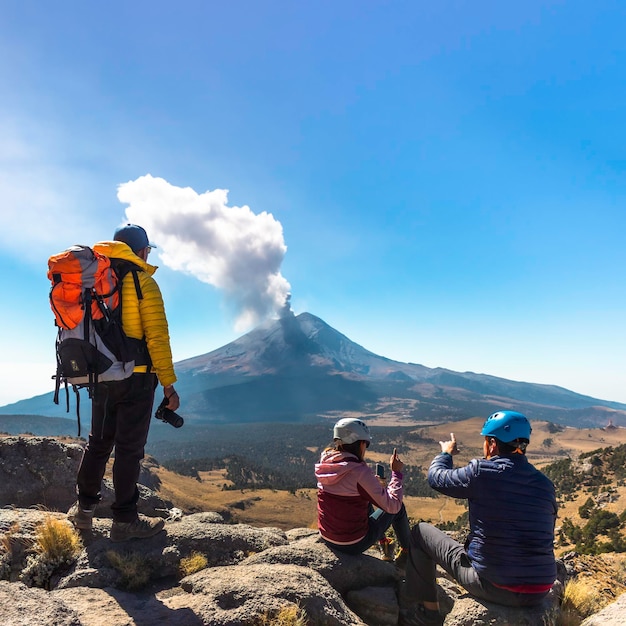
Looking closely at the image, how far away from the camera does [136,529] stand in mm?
4312

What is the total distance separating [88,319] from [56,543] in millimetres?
2395

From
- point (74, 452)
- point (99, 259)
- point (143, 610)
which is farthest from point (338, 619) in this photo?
point (74, 452)

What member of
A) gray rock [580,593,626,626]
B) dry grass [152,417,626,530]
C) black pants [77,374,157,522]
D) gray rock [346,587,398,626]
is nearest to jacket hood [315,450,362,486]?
gray rock [346,587,398,626]

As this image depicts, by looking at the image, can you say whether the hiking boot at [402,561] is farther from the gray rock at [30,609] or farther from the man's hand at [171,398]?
the gray rock at [30,609]

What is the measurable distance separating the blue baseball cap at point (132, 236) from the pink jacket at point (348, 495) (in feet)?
9.59

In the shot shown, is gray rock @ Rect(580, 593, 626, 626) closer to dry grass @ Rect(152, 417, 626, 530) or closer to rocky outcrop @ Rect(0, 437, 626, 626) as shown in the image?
rocky outcrop @ Rect(0, 437, 626, 626)

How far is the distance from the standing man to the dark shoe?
113 inches

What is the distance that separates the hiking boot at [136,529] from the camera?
13.7 ft

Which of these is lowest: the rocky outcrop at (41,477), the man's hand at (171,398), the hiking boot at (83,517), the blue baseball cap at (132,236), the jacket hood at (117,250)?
the rocky outcrop at (41,477)

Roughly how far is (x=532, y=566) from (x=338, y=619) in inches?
62.8

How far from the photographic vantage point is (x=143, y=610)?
10.7 ft

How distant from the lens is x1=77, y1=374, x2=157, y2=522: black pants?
3.86 metres

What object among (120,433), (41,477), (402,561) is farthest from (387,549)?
(41,477)

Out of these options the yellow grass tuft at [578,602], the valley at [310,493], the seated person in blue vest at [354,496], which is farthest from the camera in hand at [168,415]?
the valley at [310,493]
